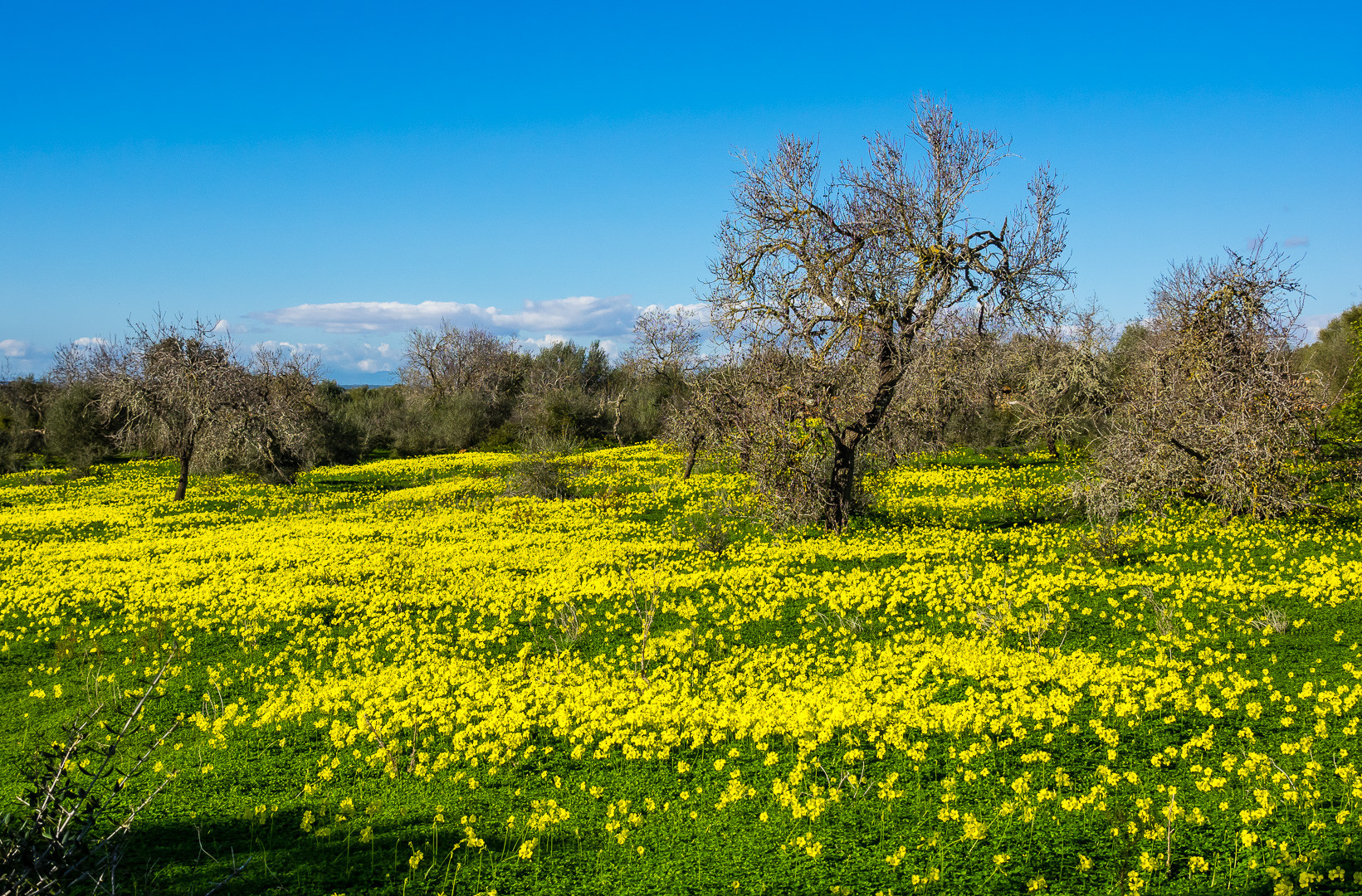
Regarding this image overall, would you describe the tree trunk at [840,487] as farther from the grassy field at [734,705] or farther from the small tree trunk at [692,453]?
the small tree trunk at [692,453]

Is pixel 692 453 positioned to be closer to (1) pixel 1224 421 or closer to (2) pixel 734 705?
(1) pixel 1224 421

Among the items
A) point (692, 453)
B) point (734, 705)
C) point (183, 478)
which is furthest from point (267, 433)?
point (734, 705)

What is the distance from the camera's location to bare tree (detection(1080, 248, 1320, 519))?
15438mm

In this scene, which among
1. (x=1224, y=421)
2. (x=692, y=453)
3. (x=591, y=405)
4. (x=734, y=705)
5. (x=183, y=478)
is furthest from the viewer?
(x=591, y=405)

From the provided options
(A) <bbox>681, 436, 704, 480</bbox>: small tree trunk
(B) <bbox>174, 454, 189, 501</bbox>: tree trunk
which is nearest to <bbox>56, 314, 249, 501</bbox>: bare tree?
(B) <bbox>174, 454, 189, 501</bbox>: tree trunk

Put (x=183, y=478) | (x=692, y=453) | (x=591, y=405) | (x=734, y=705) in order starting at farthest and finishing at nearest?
(x=591, y=405) < (x=692, y=453) < (x=183, y=478) < (x=734, y=705)

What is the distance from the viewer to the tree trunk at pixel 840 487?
57.5 feet

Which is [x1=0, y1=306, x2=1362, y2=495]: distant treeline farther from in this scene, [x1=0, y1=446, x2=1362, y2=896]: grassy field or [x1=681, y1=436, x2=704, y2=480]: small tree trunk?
[x1=0, y1=446, x2=1362, y2=896]: grassy field

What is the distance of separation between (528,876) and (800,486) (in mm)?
13079

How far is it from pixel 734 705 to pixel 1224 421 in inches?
521

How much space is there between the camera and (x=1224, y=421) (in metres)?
16.0

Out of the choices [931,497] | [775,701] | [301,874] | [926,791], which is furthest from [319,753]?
[931,497]

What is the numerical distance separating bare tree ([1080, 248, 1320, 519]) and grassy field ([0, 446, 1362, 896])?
908mm

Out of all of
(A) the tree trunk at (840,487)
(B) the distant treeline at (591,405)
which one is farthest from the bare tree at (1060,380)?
(A) the tree trunk at (840,487)
